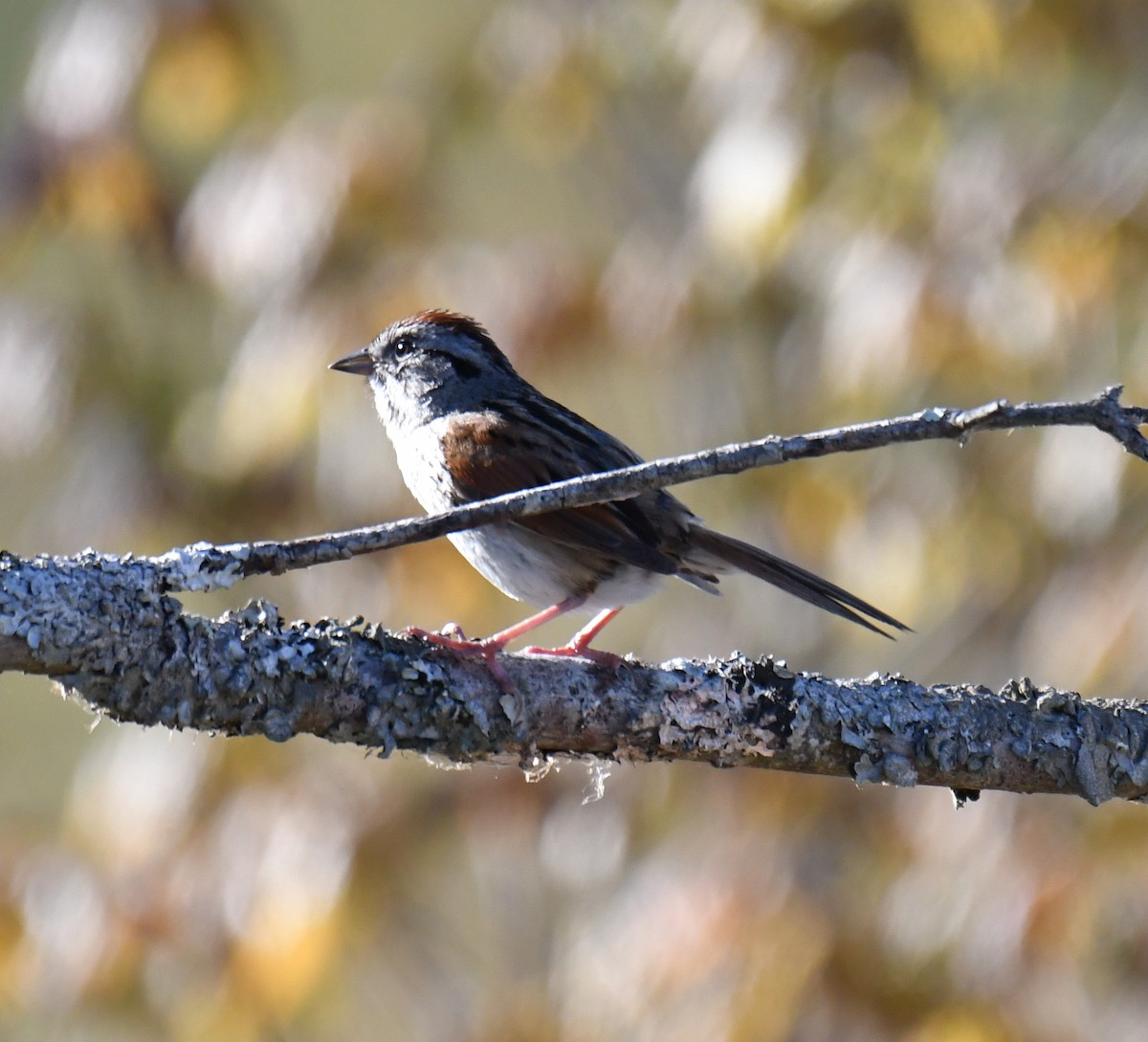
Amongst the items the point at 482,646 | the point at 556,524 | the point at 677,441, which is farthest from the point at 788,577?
the point at 677,441

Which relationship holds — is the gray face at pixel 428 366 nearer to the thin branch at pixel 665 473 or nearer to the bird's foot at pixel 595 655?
the bird's foot at pixel 595 655

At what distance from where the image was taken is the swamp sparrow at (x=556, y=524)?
3680 millimetres

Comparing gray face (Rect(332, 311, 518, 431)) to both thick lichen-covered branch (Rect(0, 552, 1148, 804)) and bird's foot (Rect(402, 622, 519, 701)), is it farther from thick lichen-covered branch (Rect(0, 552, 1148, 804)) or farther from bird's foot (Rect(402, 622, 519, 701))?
thick lichen-covered branch (Rect(0, 552, 1148, 804))

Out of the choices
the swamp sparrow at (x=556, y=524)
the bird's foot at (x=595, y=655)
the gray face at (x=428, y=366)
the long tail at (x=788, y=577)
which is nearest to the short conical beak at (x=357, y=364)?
the gray face at (x=428, y=366)

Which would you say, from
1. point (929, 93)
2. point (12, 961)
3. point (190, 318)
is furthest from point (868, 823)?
point (190, 318)

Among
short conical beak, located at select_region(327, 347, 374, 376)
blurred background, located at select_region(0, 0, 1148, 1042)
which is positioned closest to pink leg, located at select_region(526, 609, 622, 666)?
short conical beak, located at select_region(327, 347, 374, 376)

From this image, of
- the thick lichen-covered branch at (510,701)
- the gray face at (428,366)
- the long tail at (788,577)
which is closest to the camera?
the thick lichen-covered branch at (510,701)

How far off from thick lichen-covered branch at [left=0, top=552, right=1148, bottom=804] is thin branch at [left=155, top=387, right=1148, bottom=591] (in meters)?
0.10

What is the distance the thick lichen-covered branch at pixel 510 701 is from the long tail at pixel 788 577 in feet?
1.79

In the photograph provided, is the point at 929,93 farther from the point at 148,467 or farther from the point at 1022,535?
the point at 148,467

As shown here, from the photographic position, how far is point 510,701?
2.55 meters

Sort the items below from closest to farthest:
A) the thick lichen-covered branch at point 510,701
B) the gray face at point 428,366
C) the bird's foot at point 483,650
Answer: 1. the thick lichen-covered branch at point 510,701
2. the bird's foot at point 483,650
3. the gray face at point 428,366

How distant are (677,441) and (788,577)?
3.07m

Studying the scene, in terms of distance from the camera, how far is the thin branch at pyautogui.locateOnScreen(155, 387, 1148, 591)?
2.27 meters
